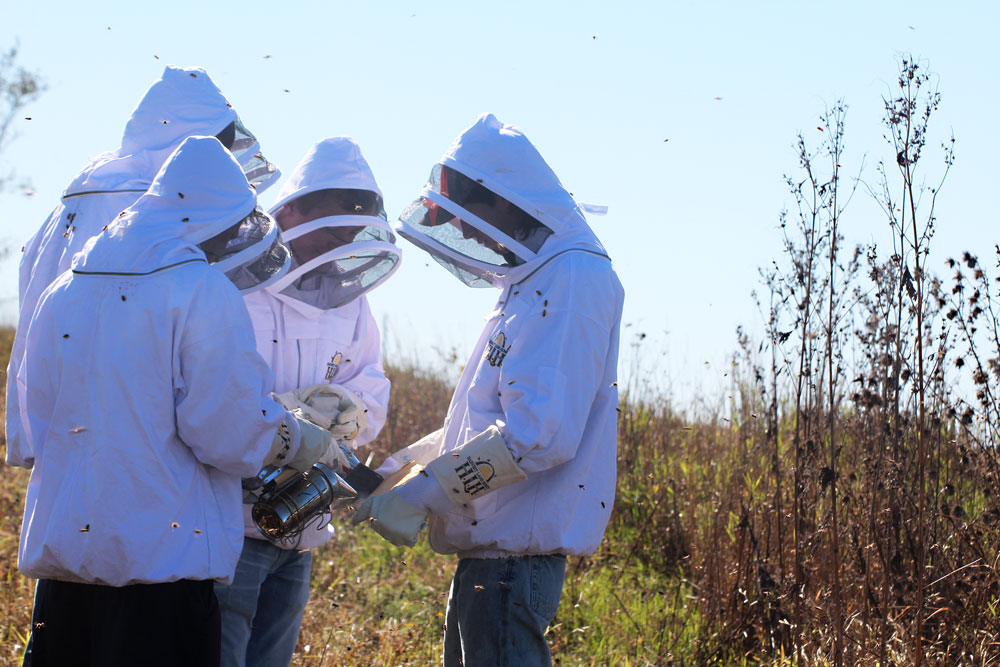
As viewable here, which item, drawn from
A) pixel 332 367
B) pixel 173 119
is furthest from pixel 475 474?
pixel 173 119

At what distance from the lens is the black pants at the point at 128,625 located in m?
2.44

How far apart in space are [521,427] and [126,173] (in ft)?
6.08

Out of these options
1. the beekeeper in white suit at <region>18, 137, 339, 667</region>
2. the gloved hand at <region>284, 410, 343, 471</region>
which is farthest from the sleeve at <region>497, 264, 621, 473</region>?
the beekeeper in white suit at <region>18, 137, 339, 667</region>

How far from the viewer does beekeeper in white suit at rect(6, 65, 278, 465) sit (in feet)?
10.6

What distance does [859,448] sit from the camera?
187 inches

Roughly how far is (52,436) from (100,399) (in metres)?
0.18

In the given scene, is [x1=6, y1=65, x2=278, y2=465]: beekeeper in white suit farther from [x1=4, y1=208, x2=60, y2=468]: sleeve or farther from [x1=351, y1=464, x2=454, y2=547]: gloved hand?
[x1=351, y1=464, x2=454, y2=547]: gloved hand

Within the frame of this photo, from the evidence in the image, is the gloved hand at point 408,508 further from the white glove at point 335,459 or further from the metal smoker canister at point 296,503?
the white glove at point 335,459

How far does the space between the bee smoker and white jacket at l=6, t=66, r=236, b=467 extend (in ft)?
2.63

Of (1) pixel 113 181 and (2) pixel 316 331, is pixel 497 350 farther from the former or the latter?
(1) pixel 113 181

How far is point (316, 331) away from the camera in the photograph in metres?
3.52

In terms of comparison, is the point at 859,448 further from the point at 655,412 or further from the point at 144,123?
the point at 144,123

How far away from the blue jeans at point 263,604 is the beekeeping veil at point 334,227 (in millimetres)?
967

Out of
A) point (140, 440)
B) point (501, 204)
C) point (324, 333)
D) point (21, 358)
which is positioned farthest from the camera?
point (324, 333)
